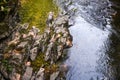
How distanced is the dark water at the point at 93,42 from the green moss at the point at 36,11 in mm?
1358

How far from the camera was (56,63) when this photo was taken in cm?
1322

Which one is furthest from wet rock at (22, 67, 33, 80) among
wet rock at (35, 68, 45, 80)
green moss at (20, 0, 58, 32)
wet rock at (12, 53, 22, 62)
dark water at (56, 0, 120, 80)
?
green moss at (20, 0, 58, 32)

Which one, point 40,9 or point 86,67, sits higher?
point 40,9

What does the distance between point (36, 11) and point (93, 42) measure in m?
5.44

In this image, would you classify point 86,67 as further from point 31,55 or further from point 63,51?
point 31,55

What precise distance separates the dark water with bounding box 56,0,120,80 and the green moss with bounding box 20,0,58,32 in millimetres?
1358

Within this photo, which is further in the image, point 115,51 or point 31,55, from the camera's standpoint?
point 115,51

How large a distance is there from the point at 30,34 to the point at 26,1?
617 cm

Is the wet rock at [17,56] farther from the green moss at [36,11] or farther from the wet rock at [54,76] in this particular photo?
the green moss at [36,11]

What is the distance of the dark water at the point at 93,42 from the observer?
12.7 metres

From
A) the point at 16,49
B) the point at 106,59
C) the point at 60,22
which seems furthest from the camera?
the point at 60,22

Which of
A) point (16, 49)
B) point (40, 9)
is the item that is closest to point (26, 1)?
point (40, 9)

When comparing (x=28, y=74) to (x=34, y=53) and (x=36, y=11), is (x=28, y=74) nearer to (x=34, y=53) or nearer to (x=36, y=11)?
(x=34, y=53)

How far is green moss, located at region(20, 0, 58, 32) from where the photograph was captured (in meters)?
16.9
